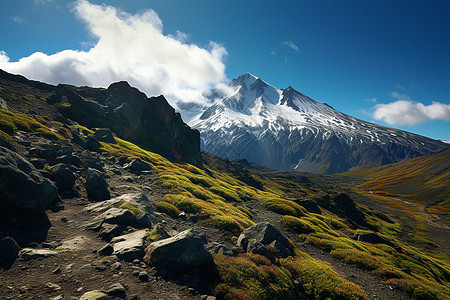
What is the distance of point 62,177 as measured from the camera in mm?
19922

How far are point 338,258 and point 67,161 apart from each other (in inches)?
1405

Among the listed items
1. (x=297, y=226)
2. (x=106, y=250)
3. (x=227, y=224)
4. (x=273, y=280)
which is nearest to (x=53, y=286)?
(x=106, y=250)

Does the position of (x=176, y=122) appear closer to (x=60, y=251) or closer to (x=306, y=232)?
(x=306, y=232)

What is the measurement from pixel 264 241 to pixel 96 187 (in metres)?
18.0

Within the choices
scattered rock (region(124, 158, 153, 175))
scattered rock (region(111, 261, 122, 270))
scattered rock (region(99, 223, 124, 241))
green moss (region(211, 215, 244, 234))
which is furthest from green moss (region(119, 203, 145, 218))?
scattered rock (region(124, 158, 153, 175))

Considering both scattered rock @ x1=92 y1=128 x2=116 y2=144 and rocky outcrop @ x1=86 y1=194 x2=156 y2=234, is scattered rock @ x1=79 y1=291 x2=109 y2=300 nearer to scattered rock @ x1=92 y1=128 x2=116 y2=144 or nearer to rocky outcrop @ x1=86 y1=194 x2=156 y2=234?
rocky outcrop @ x1=86 y1=194 x2=156 y2=234

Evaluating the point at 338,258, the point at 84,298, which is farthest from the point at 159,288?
the point at 338,258

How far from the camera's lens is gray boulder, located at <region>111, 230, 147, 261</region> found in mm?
11484

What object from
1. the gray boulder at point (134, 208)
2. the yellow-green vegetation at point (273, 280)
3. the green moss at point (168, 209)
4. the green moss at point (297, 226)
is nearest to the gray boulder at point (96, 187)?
the gray boulder at point (134, 208)

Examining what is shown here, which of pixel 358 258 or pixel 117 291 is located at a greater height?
pixel 117 291

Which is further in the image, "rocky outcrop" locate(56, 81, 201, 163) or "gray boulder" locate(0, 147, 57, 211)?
"rocky outcrop" locate(56, 81, 201, 163)

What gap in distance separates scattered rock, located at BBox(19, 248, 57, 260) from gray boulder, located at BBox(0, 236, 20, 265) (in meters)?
0.26

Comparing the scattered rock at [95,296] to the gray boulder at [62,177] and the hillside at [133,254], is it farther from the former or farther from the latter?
the gray boulder at [62,177]

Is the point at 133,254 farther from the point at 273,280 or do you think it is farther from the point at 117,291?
the point at 273,280
